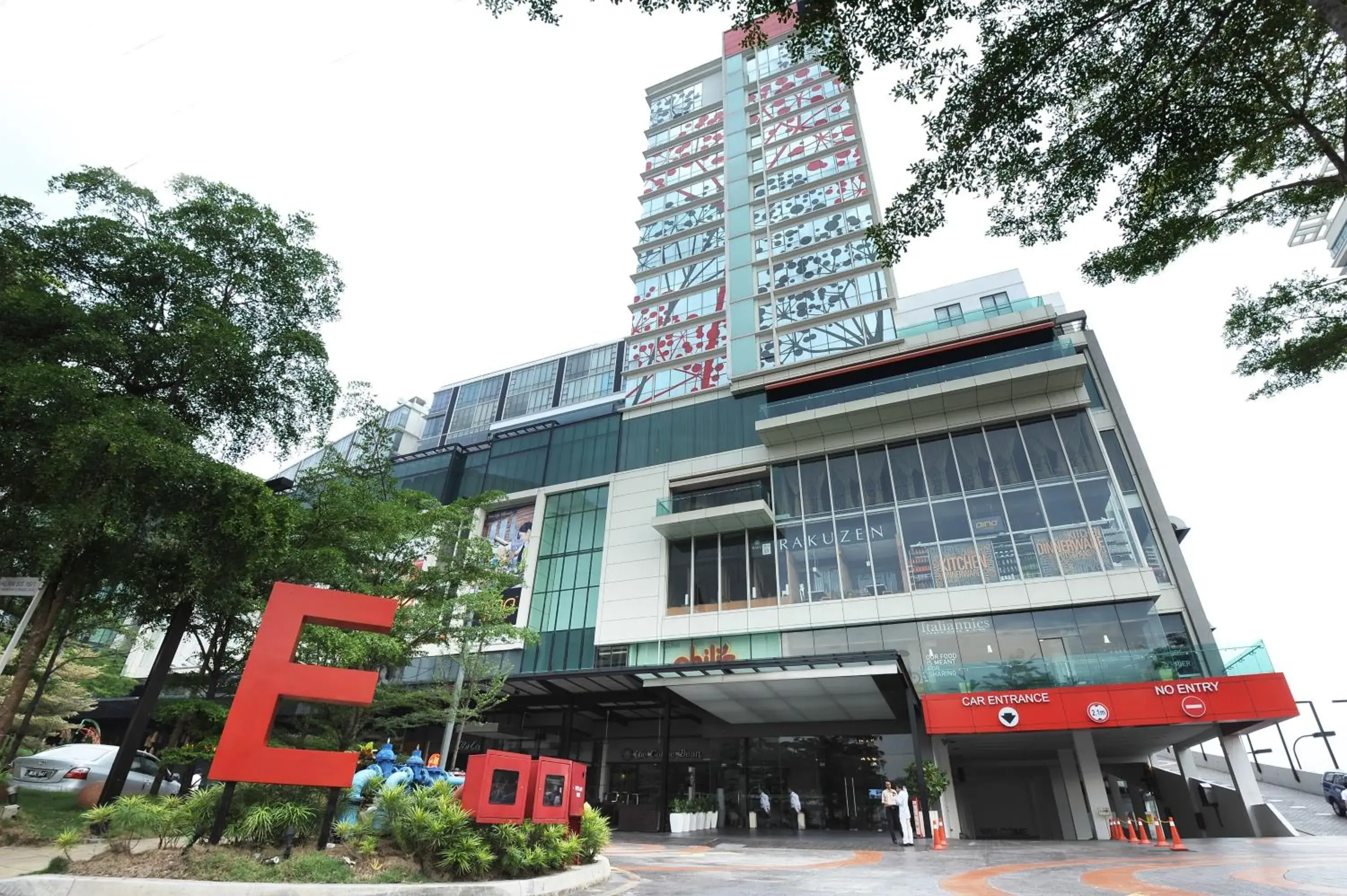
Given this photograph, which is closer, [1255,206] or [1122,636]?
[1255,206]

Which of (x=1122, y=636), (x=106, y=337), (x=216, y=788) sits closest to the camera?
(x=216, y=788)

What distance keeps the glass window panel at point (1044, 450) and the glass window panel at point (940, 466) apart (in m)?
2.74

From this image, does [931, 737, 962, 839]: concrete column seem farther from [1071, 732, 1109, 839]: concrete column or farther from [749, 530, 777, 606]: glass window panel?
[749, 530, 777, 606]: glass window panel

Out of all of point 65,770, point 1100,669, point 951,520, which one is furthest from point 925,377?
point 65,770

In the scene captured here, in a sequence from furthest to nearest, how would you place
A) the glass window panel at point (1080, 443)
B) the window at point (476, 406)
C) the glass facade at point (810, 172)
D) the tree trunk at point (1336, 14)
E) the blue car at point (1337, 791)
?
1. the window at point (476, 406)
2. the glass facade at point (810, 172)
3. the glass window panel at point (1080, 443)
4. the blue car at point (1337, 791)
5. the tree trunk at point (1336, 14)

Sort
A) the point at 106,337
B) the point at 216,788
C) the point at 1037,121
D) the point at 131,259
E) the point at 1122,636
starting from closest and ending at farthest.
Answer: the point at 216,788
the point at 1037,121
the point at 106,337
the point at 131,259
the point at 1122,636

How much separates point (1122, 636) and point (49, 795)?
28196mm

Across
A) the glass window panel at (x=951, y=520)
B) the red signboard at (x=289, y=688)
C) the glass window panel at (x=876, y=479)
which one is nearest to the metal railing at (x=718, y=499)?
the glass window panel at (x=876, y=479)

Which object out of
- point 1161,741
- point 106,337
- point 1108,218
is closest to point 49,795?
point 106,337

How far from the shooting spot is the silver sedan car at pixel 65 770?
12508 millimetres

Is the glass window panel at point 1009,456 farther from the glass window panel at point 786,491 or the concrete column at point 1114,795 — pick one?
the concrete column at point 1114,795

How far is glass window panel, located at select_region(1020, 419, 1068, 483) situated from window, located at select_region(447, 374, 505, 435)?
4902 cm

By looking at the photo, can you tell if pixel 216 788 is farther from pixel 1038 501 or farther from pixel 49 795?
pixel 1038 501

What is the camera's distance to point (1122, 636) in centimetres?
2014
